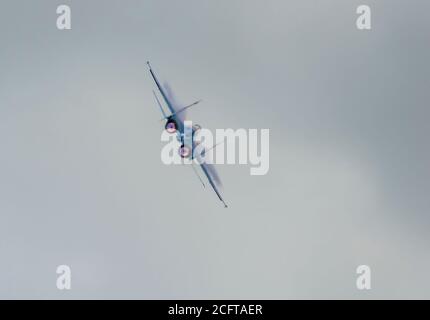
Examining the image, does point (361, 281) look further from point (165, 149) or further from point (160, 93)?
point (160, 93)

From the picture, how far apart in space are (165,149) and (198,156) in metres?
1.20
